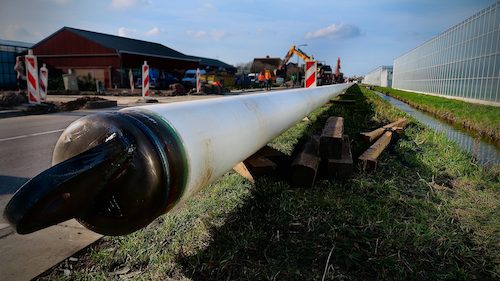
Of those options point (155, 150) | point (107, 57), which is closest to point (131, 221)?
point (155, 150)

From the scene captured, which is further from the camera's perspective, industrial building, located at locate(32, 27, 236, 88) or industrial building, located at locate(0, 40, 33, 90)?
industrial building, located at locate(32, 27, 236, 88)

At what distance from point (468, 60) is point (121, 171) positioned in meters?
20.8

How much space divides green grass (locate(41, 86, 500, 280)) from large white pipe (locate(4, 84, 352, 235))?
658 millimetres

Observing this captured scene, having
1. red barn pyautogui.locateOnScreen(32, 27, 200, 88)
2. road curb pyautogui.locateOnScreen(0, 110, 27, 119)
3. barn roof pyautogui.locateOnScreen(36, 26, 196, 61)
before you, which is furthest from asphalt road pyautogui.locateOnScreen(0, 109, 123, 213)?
barn roof pyautogui.locateOnScreen(36, 26, 196, 61)

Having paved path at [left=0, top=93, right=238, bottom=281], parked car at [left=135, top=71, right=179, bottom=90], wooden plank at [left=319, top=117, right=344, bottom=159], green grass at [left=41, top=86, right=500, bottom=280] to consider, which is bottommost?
paved path at [left=0, top=93, right=238, bottom=281]

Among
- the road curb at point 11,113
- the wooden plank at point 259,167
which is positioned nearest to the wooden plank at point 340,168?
the wooden plank at point 259,167

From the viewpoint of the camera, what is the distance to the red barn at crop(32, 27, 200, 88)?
2416 centimetres

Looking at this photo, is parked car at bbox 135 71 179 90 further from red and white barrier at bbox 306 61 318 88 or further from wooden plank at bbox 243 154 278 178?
wooden plank at bbox 243 154 278 178

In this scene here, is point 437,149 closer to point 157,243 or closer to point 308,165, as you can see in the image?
point 308,165

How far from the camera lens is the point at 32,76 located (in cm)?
962

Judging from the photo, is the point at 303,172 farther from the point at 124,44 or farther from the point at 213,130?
the point at 124,44

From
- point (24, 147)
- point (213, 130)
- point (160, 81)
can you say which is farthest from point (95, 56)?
point (213, 130)

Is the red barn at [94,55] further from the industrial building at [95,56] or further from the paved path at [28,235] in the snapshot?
the paved path at [28,235]

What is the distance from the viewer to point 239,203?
8.60ft
